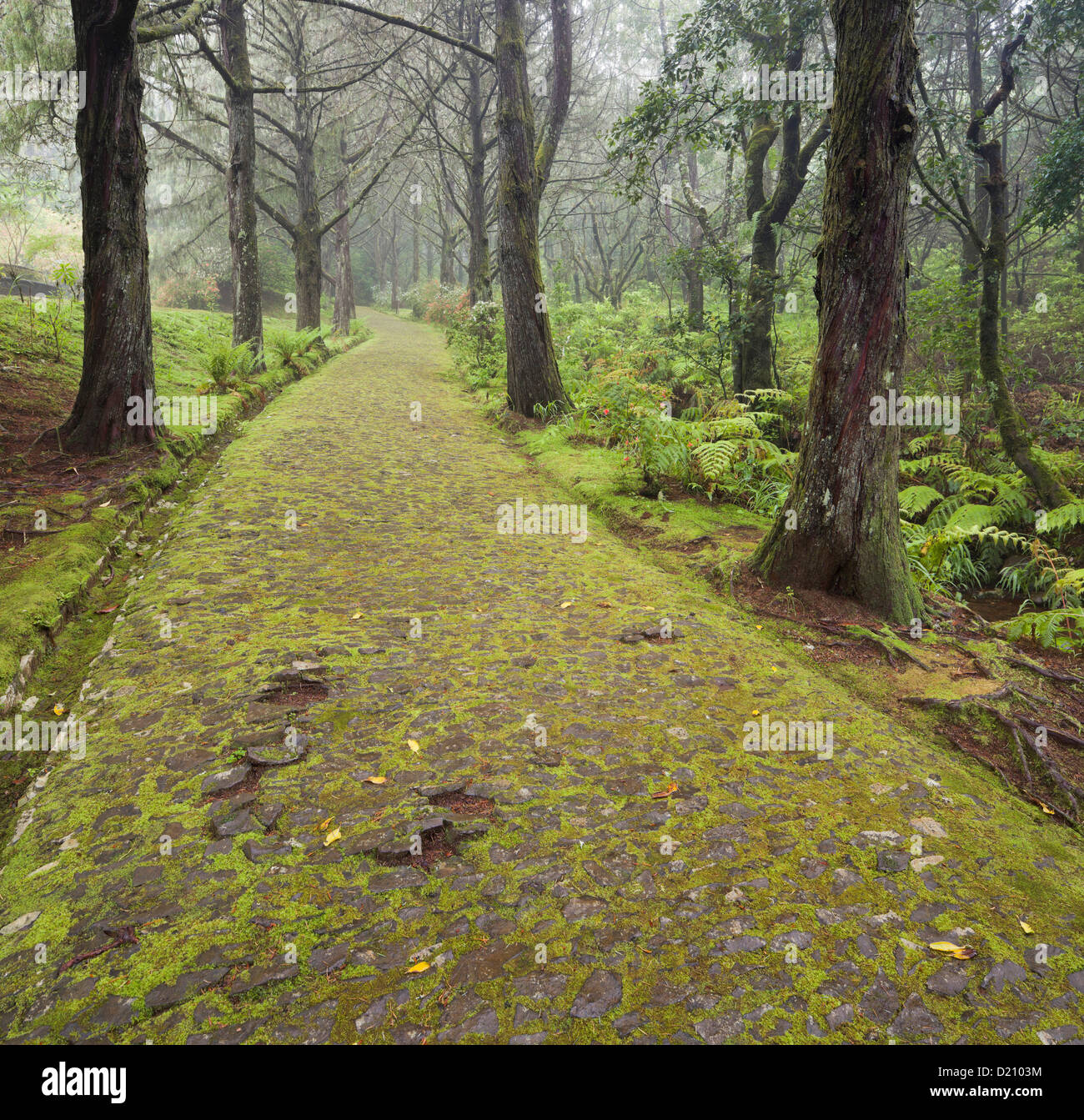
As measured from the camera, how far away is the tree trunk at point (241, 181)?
1264 centimetres

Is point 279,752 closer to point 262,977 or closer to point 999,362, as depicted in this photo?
point 262,977

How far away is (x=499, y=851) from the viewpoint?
2.63 meters

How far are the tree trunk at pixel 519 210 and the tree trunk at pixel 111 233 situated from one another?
5.02 meters

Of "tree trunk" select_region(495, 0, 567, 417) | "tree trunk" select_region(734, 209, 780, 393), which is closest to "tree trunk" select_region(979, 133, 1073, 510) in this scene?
"tree trunk" select_region(734, 209, 780, 393)

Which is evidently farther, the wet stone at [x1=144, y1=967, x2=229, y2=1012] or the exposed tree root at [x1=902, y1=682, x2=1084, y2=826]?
the exposed tree root at [x1=902, y1=682, x2=1084, y2=826]

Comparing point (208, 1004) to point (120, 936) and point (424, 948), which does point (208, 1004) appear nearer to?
point (120, 936)

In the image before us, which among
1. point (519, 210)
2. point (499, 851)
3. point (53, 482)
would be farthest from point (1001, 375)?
point (53, 482)

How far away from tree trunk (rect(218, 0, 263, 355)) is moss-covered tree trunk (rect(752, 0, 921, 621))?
37.4ft

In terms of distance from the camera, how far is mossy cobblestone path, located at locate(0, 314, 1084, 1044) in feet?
6.55

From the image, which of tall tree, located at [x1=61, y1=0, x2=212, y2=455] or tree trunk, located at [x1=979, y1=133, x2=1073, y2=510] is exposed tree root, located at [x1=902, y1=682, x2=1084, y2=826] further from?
tall tree, located at [x1=61, y1=0, x2=212, y2=455]

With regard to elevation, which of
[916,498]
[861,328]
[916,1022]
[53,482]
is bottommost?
[916,1022]

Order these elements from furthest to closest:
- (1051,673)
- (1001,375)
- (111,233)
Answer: (1001,375)
(111,233)
(1051,673)

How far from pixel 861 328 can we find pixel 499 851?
3.95 meters
